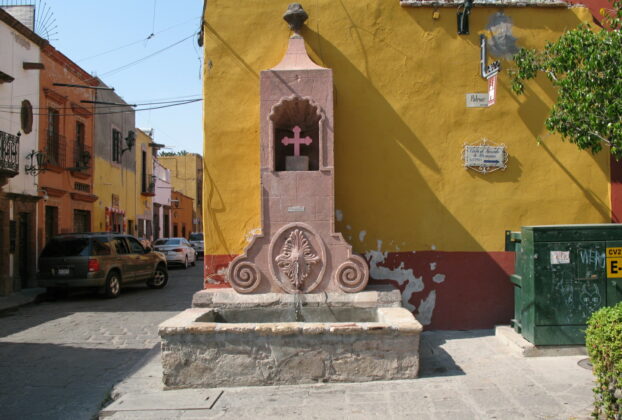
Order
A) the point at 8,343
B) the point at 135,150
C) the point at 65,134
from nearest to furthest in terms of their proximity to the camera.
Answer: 1. the point at 8,343
2. the point at 65,134
3. the point at 135,150

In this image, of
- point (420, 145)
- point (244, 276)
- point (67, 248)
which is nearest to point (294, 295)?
point (244, 276)

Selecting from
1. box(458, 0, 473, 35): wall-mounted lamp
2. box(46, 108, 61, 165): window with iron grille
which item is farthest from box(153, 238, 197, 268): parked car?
box(458, 0, 473, 35): wall-mounted lamp

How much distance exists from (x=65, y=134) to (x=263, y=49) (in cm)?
1322

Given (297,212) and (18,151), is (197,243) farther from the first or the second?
(297,212)

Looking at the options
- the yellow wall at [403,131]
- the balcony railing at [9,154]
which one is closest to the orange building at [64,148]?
the balcony railing at [9,154]

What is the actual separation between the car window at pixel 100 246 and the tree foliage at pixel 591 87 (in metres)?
11.7

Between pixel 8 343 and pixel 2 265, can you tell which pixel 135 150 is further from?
pixel 8 343

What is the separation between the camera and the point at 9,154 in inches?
591

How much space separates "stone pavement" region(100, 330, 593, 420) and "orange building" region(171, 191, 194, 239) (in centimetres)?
3463

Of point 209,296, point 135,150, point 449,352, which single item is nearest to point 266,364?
point 209,296

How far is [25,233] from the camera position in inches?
653

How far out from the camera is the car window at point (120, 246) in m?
15.5

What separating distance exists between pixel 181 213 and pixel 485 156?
121 ft

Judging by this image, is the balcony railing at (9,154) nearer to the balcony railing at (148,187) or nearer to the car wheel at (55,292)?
the car wheel at (55,292)
